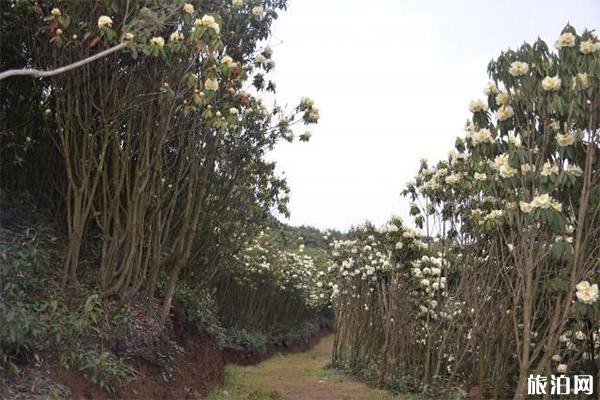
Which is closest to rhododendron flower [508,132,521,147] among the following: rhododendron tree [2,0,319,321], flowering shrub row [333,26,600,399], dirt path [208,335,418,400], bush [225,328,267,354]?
flowering shrub row [333,26,600,399]

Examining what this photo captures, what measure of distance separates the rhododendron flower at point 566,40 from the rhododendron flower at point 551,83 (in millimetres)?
289

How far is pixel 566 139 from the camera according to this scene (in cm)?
485

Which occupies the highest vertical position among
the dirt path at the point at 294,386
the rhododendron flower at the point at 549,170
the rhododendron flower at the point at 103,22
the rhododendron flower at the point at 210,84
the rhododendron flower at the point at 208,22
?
the rhododendron flower at the point at 208,22

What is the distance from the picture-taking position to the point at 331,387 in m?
11.1

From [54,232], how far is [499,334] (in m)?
5.93

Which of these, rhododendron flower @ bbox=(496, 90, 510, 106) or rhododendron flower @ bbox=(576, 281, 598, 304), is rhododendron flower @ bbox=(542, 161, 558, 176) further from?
rhododendron flower @ bbox=(576, 281, 598, 304)

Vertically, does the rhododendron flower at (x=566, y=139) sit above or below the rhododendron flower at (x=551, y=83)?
below

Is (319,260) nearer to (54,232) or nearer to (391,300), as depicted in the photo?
(391,300)

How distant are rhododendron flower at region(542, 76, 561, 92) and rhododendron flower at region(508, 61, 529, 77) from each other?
0.71 ft

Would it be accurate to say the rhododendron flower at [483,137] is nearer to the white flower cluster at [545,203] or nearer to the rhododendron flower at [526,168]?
the rhododendron flower at [526,168]

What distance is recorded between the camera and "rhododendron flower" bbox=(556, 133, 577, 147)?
15.9 ft

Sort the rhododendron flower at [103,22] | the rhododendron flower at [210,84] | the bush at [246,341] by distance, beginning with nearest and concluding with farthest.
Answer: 1. the rhododendron flower at [103,22]
2. the rhododendron flower at [210,84]
3. the bush at [246,341]

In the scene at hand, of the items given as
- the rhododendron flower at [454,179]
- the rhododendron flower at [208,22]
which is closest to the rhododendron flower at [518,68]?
the rhododendron flower at [454,179]

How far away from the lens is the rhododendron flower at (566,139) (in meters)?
4.84
